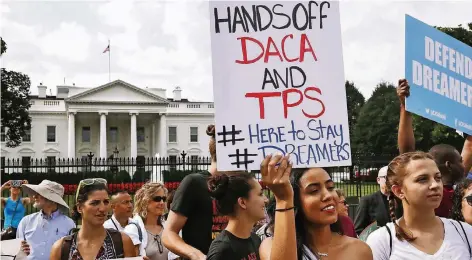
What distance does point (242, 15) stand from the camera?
2.51 m

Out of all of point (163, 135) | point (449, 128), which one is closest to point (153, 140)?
point (163, 135)

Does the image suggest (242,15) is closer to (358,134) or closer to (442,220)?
(442,220)

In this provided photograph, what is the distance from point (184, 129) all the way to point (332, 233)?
6483 cm

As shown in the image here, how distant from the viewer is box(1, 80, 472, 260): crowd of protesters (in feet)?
7.58

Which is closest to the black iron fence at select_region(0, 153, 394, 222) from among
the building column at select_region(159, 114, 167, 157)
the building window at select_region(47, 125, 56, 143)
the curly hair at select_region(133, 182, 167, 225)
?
the curly hair at select_region(133, 182, 167, 225)

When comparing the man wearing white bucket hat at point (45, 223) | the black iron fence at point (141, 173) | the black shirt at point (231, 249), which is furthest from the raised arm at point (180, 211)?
the black iron fence at point (141, 173)

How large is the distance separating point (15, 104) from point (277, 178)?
50.7 meters

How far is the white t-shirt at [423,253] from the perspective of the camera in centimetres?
252

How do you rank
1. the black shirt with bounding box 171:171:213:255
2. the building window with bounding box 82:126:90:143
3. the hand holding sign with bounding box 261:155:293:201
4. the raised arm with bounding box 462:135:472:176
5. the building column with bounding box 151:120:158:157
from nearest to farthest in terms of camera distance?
the hand holding sign with bounding box 261:155:293:201 < the black shirt with bounding box 171:171:213:255 < the raised arm with bounding box 462:135:472:176 < the building window with bounding box 82:126:90:143 < the building column with bounding box 151:120:158:157

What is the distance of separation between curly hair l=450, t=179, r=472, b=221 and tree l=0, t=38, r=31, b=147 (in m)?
47.5

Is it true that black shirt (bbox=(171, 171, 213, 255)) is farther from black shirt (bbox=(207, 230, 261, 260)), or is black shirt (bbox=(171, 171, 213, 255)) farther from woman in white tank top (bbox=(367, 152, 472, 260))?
woman in white tank top (bbox=(367, 152, 472, 260))

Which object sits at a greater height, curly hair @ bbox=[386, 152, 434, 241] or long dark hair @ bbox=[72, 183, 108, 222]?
curly hair @ bbox=[386, 152, 434, 241]

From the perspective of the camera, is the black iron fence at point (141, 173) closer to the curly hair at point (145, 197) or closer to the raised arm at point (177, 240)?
the curly hair at point (145, 197)

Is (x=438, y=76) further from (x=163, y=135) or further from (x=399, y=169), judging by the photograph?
(x=163, y=135)
